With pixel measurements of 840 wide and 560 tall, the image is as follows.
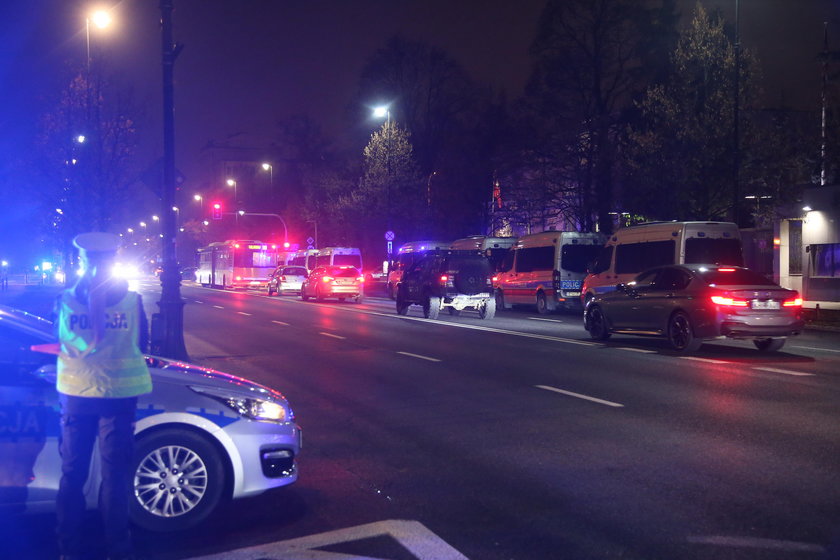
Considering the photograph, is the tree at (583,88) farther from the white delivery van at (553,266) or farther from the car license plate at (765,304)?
the car license plate at (765,304)

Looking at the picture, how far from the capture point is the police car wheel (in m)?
5.44

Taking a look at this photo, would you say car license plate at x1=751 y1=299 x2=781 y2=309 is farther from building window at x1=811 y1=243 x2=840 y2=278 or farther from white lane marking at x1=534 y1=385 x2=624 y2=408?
building window at x1=811 y1=243 x2=840 y2=278

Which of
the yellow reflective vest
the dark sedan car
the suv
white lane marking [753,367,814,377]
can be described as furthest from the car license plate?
the yellow reflective vest

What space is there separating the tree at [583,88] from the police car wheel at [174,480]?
36.0 meters

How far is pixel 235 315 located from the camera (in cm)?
2856

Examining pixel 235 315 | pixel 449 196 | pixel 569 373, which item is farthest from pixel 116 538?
pixel 449 196

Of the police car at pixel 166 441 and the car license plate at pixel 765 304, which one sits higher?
the car license plate at pixel 765 304

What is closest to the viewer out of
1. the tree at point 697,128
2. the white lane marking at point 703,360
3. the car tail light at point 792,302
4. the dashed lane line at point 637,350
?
the white lane marking at point 703,360

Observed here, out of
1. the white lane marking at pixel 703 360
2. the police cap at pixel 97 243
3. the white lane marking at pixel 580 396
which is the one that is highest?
the police cap at pixel 97 243

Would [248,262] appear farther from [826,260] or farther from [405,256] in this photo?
[826,260]

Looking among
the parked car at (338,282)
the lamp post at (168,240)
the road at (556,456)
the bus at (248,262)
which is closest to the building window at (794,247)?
the parked car at (338,282)

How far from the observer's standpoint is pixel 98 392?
474 centimetres

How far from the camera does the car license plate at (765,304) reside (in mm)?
14891

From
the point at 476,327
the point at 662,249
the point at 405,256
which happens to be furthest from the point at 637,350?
the point at 405,256
